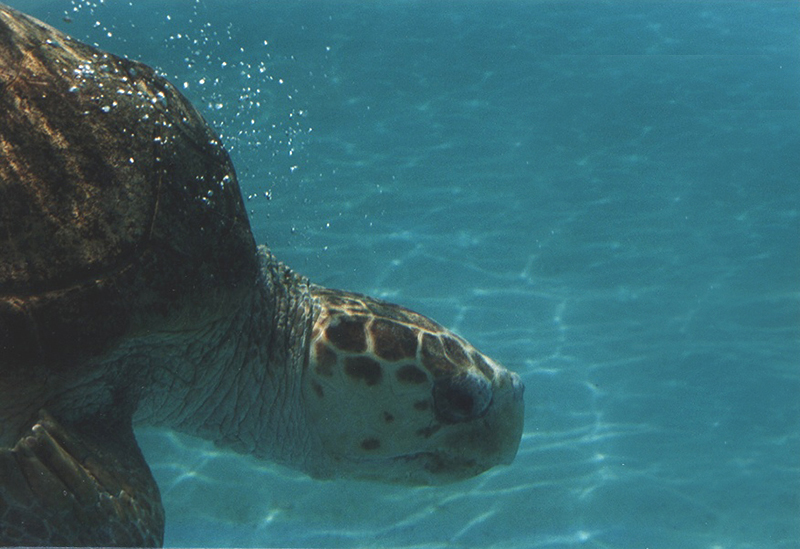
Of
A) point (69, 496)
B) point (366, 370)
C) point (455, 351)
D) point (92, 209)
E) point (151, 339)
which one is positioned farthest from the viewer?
point (455, 351)

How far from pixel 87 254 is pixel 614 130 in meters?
8.76

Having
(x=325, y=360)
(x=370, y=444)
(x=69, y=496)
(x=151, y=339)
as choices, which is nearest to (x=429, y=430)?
(x=370, y=444)

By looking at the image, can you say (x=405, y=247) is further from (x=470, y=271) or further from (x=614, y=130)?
(x=614, y=130)

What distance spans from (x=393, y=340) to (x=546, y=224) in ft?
17.8

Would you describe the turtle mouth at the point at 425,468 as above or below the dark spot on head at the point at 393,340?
below

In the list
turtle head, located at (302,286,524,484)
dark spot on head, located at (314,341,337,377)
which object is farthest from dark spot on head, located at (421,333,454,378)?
dark spot on head, located at (314,341,337,377)

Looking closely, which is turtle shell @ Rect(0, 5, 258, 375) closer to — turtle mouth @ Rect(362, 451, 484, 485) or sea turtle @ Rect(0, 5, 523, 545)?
sea turtle @ Rect(0, 5, 523, 545)

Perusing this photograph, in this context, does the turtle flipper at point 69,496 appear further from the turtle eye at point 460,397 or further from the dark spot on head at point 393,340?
the turtle eye at point 460,397

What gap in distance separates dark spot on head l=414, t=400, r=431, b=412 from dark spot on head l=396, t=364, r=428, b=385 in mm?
75

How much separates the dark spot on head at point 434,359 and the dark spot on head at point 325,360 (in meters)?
0.32

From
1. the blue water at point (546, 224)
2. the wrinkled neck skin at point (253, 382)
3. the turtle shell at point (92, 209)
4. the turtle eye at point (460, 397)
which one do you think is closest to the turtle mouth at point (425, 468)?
the turtle eye at point (460, 397)

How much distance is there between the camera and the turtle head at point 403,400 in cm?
236

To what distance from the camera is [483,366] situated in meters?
2.48

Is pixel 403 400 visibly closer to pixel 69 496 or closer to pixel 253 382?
pixel 253 382
